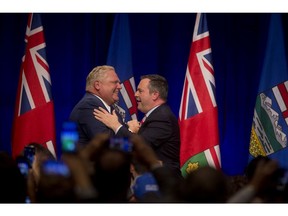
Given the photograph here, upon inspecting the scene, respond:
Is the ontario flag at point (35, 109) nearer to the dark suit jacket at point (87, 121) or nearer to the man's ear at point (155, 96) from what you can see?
the dark suit jacket at point (87, 121)

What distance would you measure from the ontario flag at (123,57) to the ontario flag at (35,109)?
0.70m

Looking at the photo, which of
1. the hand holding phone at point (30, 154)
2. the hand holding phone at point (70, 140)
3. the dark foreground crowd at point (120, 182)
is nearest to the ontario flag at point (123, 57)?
the hand holding phone at point (70, 140)

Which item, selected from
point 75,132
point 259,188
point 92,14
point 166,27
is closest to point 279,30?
point 166,27

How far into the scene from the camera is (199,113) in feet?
20.4

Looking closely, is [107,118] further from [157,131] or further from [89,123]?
[157,131]

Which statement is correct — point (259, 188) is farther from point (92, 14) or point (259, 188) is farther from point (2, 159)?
point (92, 14)

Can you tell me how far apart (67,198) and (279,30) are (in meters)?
4.06

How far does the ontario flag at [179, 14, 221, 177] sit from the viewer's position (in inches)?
242

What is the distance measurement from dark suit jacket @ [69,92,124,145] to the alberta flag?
1894 millimetres

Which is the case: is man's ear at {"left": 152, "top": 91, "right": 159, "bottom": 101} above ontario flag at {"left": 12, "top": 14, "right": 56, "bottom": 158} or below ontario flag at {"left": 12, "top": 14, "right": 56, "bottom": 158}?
below

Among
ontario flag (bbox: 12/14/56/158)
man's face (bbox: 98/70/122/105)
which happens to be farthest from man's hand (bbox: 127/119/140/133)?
ontario flag (bbox: 12/14/56/158)

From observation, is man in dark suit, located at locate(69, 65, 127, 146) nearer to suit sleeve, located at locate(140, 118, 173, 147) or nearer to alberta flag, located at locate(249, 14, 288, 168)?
suit sleeve, located at locate(140, 118, 173, 147)
